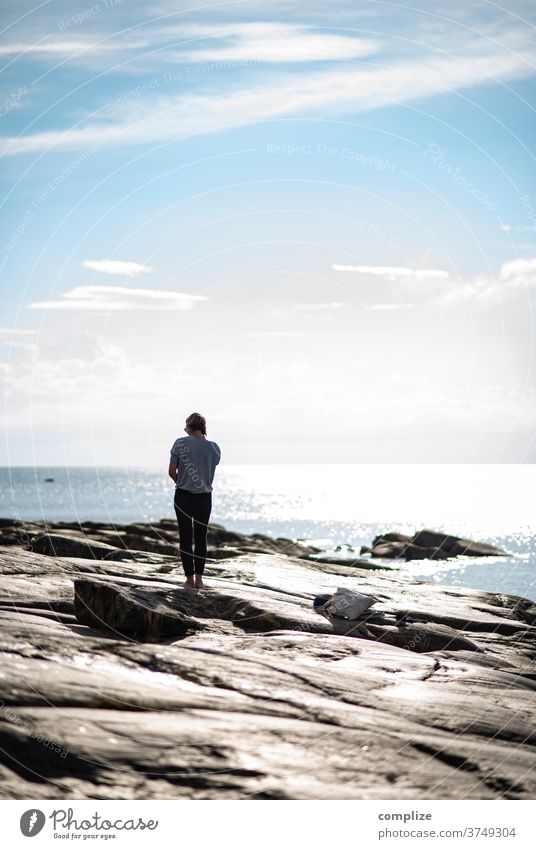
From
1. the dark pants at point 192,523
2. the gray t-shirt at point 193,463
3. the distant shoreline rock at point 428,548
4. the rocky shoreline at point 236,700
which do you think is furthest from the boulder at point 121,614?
the distant shoreline rock at point 428,548

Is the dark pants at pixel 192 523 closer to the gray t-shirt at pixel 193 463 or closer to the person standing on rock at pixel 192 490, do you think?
the person standing on rock at pixel 192 490

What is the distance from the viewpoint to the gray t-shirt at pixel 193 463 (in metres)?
14.0

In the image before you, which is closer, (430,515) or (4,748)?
(4,748)

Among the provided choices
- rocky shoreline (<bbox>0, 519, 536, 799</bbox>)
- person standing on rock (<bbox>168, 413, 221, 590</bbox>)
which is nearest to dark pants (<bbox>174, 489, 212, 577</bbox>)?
person standing on rock (<bbox>168, 413, 221, 590</bbox>)

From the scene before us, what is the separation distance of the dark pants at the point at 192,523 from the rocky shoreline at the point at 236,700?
583 millimetres

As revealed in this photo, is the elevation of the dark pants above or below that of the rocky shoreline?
above

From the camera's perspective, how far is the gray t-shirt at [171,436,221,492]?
46.0 feet

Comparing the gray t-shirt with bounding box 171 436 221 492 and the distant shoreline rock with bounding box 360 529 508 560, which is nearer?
the gray t-shirt with bounding box 171 436 221 492

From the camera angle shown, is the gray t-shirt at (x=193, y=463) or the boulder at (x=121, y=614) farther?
the gray t-shirt at (x=193, y=463)

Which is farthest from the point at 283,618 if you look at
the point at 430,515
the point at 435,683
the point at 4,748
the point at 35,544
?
the point at 430,515

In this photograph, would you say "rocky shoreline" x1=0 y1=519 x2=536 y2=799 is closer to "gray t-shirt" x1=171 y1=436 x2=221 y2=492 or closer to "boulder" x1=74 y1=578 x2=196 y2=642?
"boulder" x1=74 y1=578 x2=196 y2=642
